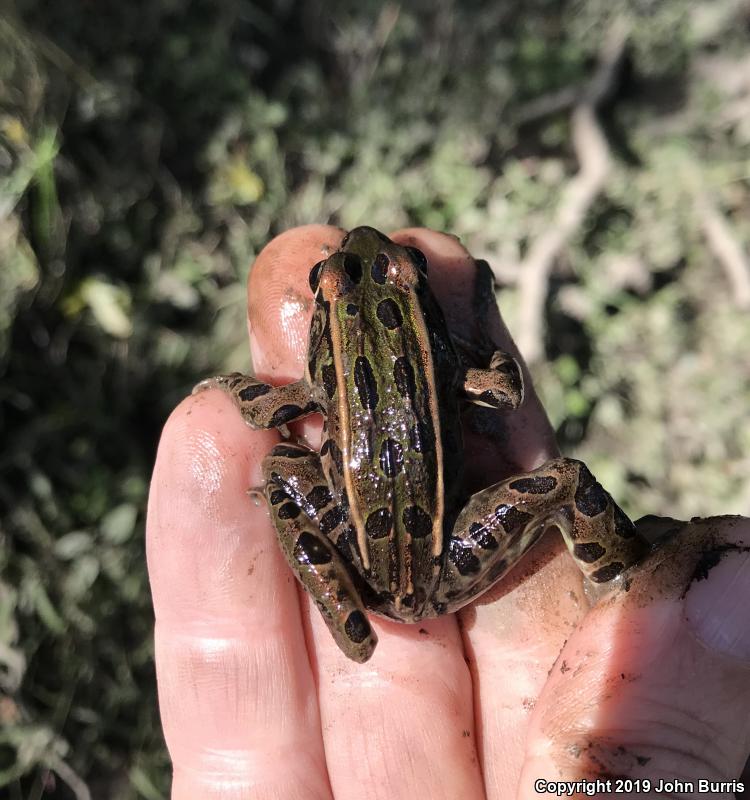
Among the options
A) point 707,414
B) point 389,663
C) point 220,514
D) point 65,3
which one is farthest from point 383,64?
point 389,663

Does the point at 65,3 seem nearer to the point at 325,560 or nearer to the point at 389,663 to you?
the point at 325,560

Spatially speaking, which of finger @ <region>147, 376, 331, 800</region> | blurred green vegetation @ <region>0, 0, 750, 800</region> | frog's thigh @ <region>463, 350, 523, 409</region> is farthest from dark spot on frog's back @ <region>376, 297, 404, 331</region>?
blurred green vegetation @ <region>0, 0, 750, 800</region>

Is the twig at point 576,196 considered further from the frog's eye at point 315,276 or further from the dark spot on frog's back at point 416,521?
the dark spot on frog's back at point 416,521

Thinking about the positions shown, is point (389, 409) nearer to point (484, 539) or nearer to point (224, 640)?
point (484, 539)

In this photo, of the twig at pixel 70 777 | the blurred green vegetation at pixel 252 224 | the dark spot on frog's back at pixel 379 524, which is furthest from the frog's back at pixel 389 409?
the twig at pixel 70 777

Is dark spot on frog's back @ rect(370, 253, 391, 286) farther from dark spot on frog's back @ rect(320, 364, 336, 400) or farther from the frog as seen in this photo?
dark spot on frog's back @ rect(320, 364, 336, 400)
